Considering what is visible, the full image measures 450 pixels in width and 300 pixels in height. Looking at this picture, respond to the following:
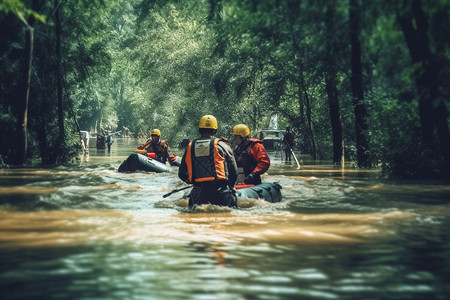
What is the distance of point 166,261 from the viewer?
7527 mm

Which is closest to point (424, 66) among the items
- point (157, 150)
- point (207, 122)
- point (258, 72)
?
point (207, 122)

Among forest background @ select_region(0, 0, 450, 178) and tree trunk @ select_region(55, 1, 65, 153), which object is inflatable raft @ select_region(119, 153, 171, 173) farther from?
tree trunk @ select_region(55, 1, 65, 153)

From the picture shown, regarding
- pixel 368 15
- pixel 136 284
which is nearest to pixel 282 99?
pixel 368 15

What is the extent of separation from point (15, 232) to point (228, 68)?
98.2ft

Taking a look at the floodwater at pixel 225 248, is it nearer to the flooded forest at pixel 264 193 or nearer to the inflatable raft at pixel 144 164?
the flooded forest at pixel 264 193

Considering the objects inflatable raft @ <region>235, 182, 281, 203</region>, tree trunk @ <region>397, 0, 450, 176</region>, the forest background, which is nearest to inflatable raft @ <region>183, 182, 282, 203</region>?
inflatable raft @ <region>235, 182, 281, 203</region>

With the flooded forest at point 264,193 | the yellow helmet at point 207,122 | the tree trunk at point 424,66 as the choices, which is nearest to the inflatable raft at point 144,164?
the flooded forest at point 264,193

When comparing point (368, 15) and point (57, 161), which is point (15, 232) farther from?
point (57, 161)

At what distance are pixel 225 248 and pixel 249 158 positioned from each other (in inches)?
229

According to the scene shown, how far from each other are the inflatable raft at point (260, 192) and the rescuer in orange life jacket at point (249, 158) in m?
0.23

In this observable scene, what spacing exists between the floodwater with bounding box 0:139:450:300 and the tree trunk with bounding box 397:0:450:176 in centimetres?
153

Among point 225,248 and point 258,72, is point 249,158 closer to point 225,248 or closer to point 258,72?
point 225,248

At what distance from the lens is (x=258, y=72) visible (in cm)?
3797

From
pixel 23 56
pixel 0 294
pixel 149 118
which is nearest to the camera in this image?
pixel 0 294
